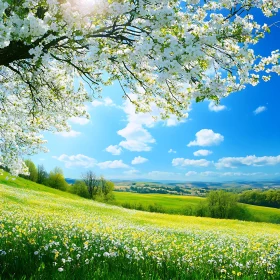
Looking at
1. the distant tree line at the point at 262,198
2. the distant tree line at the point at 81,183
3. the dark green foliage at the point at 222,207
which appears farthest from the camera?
the distant tree line at the point at 262,198

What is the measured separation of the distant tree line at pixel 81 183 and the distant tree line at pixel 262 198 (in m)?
63.1

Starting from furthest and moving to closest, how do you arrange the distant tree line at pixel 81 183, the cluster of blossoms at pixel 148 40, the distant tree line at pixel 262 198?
the distant tree line at pixel 262 198 < the distant tree line at pixel 81 183 < the cluster of blossoms at pixel 148 40

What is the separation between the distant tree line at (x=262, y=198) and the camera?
428 feet

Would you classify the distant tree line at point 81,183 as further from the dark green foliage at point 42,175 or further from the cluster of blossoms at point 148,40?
the cluster of blossoms at point 148,40

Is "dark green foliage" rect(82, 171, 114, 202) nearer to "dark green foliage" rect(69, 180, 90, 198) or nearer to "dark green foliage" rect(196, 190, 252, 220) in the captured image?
"dark green foliage" rect(69, 180, 90, 198)

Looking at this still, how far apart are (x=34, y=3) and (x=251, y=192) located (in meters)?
144

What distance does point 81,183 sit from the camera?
112875 millimetres

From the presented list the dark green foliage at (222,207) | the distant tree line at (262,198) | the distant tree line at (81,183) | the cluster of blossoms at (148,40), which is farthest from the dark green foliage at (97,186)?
the cluster of blossoms at (148,40)

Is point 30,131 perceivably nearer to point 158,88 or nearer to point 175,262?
point 158,88

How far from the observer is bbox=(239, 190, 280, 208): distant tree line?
13038 cm

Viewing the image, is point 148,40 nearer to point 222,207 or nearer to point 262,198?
point 222,207

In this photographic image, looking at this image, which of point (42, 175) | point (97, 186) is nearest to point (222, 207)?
point (97, 186)

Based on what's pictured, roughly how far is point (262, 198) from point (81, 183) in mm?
79784

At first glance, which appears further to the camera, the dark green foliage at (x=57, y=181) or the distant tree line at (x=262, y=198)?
the distant tree line at (x=262, y=198)
